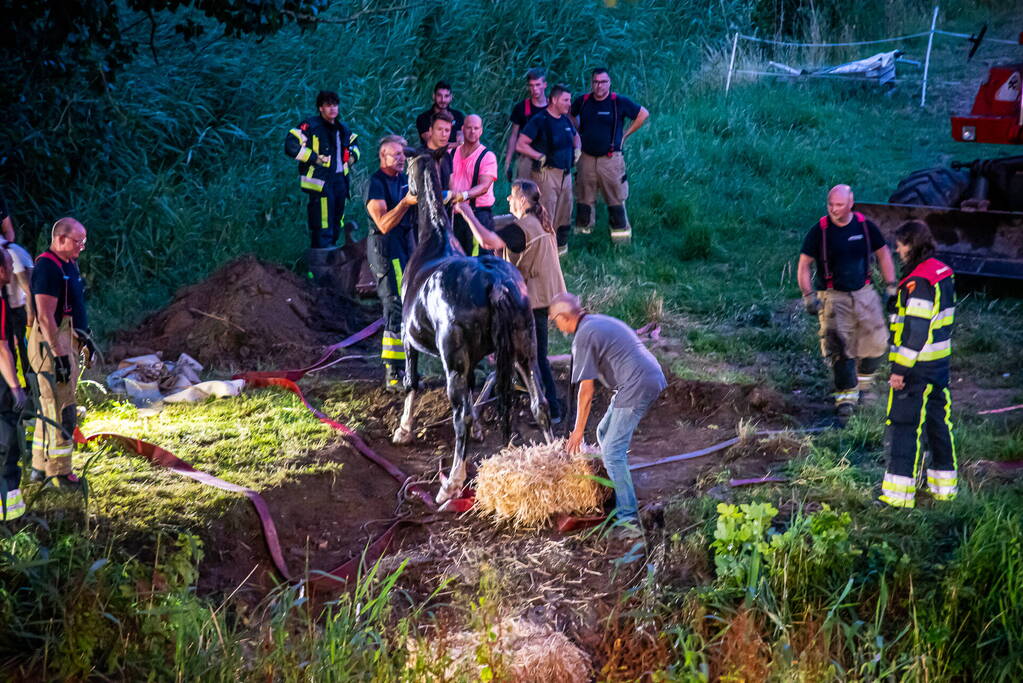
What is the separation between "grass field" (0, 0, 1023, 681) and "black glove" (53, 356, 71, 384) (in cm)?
70

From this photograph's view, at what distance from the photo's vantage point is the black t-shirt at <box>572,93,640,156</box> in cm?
1286

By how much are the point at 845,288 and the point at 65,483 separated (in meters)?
5.58

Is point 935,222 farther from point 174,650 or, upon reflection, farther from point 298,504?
point 174,650

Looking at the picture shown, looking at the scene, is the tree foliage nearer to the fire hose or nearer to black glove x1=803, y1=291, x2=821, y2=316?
the fire hose

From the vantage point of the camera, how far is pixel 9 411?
20.9ft

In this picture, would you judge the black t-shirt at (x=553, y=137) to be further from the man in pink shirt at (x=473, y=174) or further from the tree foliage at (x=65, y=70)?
the tree foliage at (x=65, y=70)

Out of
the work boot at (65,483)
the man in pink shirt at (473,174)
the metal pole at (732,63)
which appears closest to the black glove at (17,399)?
the work boot at (65,483)

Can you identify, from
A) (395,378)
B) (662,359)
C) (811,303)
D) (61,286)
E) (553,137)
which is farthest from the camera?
(553,137)

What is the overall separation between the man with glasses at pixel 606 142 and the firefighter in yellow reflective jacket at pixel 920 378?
21.4ft

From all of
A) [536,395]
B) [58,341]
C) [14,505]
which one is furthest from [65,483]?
[536,395]

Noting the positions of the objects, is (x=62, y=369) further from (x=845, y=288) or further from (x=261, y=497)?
(x=845, y=288)

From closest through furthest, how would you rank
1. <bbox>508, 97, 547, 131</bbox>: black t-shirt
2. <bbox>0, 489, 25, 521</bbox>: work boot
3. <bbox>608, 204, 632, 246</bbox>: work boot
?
<bbox>0, 489, 25, 521</bbox>: work boot, <bbox>508, 97, 547, 131</bbox>: black t-shirt, <bbox>608, 204, 632, 246</bbox>: work boot

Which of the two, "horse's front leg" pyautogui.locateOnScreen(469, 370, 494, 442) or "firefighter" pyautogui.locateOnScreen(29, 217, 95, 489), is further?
"horse's front leg" pyautogui.locateOnScreen(469, 370, 494, 442)

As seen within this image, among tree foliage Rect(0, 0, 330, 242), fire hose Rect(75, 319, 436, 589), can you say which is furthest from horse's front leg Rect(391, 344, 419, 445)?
tree foliage Rect(0, 0, 330, 242)
